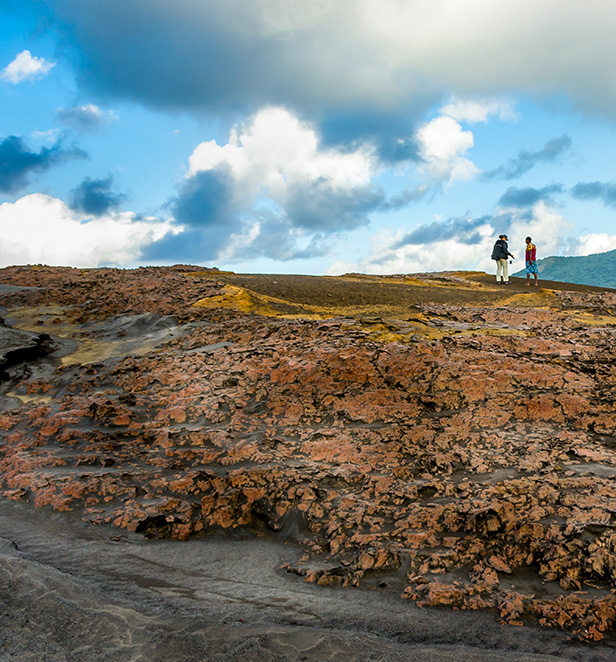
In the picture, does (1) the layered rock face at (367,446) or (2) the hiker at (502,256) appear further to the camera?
(2) the hiker at (502,256)

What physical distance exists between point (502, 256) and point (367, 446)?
1206cm

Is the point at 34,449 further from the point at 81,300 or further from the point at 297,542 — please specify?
the point at 81,300

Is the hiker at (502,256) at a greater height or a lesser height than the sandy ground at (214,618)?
greater

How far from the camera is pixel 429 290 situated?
38.9ft

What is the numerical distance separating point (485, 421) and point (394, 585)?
76.8 inches

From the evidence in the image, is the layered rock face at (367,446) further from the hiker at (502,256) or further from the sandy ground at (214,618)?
the hiker at (502,256)

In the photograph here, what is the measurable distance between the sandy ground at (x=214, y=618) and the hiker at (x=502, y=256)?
13265 mm

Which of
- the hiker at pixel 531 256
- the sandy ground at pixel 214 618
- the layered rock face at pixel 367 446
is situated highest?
the hiker at pixel 531 256

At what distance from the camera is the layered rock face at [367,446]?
2.63 meters

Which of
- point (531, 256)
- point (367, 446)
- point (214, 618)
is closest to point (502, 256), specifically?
point (531, 256)

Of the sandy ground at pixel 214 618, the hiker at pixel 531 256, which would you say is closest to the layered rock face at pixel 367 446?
the sandy ground at pixel 214 618

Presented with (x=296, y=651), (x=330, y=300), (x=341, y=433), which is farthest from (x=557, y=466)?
(x=330, y=300)

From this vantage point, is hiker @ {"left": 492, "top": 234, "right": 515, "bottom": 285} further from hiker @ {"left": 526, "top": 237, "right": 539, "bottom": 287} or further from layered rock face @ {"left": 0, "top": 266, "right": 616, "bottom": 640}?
layered rock face @ {"left": 0, "top": 266, "right": 616, "bottom": 640}

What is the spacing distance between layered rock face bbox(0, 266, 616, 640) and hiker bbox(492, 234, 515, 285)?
23.6ft
